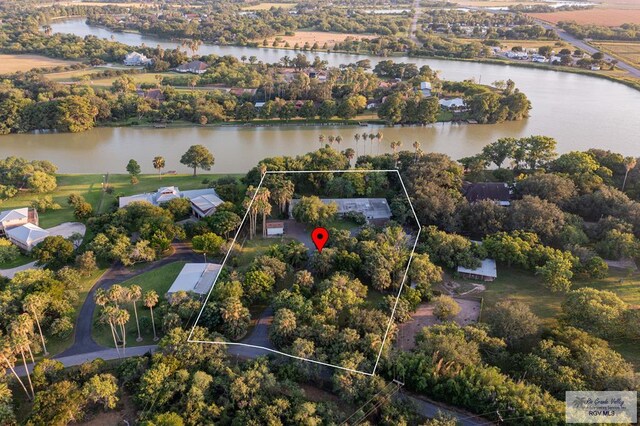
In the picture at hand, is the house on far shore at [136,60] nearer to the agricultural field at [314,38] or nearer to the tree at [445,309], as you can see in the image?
the agricultural field at [314,38]

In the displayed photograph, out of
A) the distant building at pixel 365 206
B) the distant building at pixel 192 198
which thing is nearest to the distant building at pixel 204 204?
the distant building at pixel 192 198

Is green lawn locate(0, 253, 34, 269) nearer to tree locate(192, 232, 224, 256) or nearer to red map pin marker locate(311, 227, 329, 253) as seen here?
tree locate(192, 232, 224, 256)

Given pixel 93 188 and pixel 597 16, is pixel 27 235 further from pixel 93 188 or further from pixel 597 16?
pixel 597 16

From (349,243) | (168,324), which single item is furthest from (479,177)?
(168,324)

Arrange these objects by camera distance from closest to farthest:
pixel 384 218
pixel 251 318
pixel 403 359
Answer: pixel 403 359 → pixel 251 318 → pixel 384 218

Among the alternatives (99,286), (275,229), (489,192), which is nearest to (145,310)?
(99,286)

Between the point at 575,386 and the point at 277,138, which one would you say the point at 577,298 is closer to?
the point at 575,386
